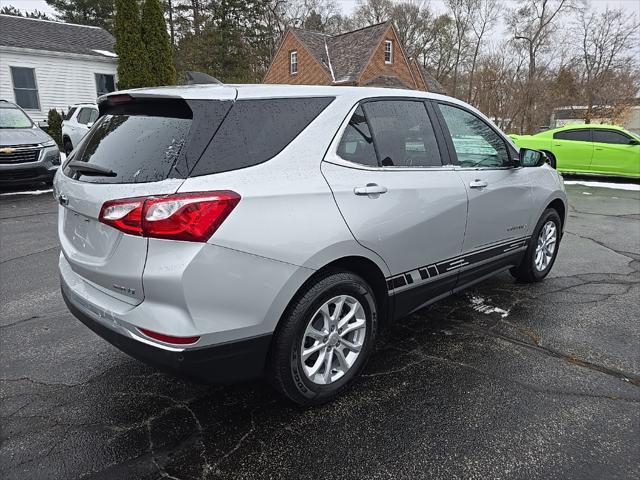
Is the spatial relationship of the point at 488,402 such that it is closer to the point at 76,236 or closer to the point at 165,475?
the point at 165,475

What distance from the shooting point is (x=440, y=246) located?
3137 mm

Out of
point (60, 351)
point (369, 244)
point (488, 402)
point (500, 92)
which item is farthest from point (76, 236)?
point (500, 92)

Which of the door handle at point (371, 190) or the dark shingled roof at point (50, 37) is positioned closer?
the door handle at point (371, 190)

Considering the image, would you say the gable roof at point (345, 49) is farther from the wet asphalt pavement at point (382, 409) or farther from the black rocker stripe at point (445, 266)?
the wet asphalt pavement at point (382, 409)

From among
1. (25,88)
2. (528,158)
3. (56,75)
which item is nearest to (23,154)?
(528,158)

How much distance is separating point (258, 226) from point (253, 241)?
74mm

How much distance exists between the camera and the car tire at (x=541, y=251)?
14.3ft

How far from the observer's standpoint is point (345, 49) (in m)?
29.7

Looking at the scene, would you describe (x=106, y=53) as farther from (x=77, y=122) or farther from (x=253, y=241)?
(x=253, y=241)

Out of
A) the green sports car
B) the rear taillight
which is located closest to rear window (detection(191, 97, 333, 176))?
the rear taillight

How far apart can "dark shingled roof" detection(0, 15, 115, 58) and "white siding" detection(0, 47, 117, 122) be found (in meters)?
0.33

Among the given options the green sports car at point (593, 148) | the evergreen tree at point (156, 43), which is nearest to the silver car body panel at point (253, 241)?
the green sports car at point (593, 148)

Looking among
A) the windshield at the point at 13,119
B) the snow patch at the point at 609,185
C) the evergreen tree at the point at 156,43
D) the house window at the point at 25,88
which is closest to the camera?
the windshield at the point at 13,119

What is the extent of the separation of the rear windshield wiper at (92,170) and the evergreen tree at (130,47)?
1689cm
